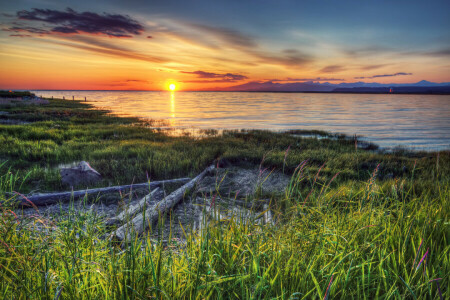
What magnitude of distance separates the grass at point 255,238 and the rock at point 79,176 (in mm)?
338

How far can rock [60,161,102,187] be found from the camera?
8.52 metres

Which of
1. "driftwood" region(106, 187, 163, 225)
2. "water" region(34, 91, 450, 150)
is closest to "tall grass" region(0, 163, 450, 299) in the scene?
"driftwood" region(106, 187, 163, 225)

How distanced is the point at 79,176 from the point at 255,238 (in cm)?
773

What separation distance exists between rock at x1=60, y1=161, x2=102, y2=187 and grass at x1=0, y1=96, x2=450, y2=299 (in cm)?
34

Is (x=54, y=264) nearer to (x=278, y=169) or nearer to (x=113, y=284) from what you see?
(x=113, y=284)

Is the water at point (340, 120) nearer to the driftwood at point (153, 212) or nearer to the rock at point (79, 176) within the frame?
the driftwood at point (153, 212)

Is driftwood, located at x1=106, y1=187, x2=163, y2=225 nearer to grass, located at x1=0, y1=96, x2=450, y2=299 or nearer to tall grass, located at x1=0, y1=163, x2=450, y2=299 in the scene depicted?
grass, located at x1=0, y1=96, x2=450, y2=299

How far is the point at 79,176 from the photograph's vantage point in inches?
343

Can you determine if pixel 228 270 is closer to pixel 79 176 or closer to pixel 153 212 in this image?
pixel 153 212

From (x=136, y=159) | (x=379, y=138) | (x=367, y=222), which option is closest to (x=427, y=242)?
(x=367, y=222)

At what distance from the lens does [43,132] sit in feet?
59.7

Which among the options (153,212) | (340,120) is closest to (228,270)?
(153,212)

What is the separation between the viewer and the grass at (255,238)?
7.30 feet

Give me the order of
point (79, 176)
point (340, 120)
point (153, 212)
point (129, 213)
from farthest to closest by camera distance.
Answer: point (340, 120)
point (79, 176)
point (153, 212)
point (129, 213)
